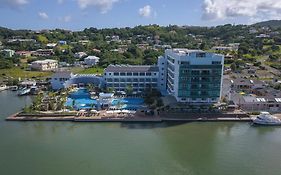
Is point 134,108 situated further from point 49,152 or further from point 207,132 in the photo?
point 49,152

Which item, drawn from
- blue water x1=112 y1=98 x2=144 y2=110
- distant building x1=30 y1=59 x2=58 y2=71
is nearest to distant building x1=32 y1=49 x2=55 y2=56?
distant building x1=30 y1=59 x2=58 y2=71

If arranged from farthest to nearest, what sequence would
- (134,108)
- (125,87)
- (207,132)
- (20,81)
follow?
(20,81)
(125,87)
(134,108)
(207,132)

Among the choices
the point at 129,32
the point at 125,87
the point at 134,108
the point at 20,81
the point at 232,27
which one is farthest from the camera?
the point at 232,27

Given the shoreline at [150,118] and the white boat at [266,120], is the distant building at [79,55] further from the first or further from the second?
the white boat at [266,120]

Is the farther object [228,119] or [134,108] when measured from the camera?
[134,108]

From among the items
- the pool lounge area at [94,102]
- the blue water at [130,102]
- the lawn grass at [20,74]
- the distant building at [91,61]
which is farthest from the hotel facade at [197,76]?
the distant building at [91,61]

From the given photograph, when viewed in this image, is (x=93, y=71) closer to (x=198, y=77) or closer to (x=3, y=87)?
(x=3, y=87)

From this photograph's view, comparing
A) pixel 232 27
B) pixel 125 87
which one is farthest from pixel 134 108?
pixel 232 27
